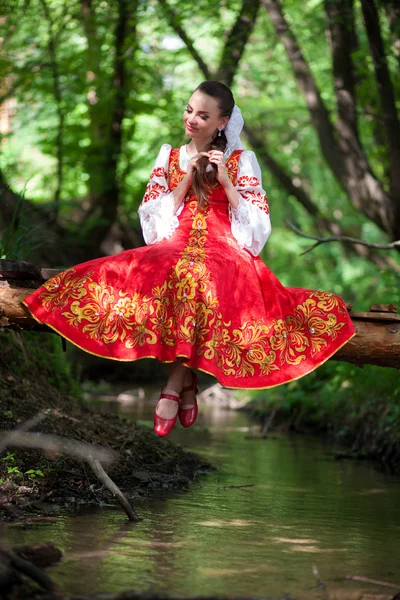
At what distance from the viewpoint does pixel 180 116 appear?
11617mm

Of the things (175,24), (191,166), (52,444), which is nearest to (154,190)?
(191,166)

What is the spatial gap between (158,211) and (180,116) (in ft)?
24.6

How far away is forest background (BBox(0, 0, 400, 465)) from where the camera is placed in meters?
7.89

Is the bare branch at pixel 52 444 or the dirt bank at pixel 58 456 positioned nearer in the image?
the dirt bank at pixel 58 456

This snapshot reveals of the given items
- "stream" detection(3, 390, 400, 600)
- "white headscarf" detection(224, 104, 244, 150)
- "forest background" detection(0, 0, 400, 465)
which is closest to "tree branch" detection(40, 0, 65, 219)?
"forest background" detection(0, 0, 400, 465)

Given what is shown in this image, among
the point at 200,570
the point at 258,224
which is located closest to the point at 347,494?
the point at 258,224

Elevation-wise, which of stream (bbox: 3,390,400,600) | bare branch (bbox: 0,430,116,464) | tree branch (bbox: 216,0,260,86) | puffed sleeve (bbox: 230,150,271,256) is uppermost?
tree branch (bbox: 216,0,260,86)

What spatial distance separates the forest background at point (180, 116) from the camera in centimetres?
789

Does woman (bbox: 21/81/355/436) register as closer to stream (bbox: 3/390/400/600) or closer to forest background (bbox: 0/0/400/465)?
stream (bbox: 3/390/400/600)

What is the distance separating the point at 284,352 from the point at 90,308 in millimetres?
960

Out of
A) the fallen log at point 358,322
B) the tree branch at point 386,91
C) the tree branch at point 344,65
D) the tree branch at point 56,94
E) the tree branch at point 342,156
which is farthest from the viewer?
the tree branch at point 56,94

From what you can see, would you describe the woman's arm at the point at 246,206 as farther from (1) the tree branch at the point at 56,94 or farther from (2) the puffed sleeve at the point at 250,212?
(1) the tree branch at the point at 56,94

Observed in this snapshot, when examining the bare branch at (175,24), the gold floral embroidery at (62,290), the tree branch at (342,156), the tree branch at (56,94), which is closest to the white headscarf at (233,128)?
the gold floral embroidery at (62,290)

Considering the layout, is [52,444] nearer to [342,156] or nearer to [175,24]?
[342,156]
